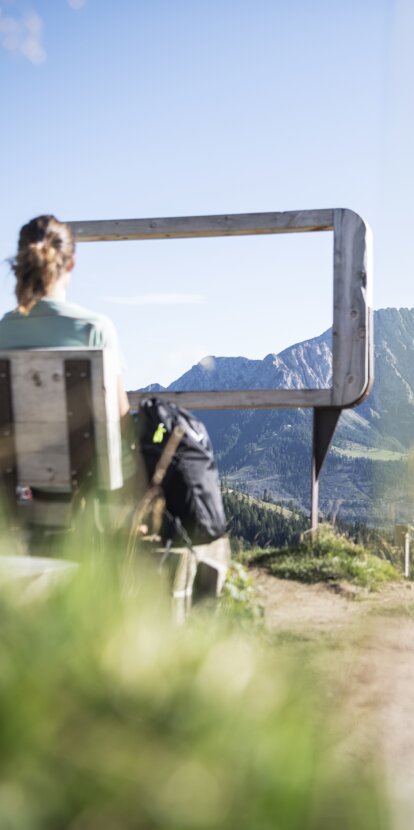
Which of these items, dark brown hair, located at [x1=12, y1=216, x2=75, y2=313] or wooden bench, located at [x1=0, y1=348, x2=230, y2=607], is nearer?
wooden bench, located at [x1=0, y1=348, x2=230, y2=607]

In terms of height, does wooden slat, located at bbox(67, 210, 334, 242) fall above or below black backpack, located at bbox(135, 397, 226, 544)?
above

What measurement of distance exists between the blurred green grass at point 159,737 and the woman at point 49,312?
202 cm

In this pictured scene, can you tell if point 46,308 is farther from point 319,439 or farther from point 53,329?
point 319,439

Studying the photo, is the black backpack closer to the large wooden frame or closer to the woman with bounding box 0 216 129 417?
the woman with bounding box 0 216 129 417

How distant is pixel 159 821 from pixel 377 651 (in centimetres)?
337

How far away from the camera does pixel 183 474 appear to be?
342 centimetres

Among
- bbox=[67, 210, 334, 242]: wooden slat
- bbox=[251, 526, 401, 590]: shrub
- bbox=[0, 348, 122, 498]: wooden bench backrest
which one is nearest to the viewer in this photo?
bbox=[0, 348, 122, 498]: wooden bench backrest

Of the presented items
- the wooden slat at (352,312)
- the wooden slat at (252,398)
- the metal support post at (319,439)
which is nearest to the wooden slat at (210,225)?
the wooden slat at (352,312)

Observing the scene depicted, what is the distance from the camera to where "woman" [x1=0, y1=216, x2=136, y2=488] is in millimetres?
3471

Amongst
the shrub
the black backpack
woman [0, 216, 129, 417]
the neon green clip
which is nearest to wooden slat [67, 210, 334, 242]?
woman [0, 216, 129, 417]

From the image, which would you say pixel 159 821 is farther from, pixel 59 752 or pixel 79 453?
pixel 79 453

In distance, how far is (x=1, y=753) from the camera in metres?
1.22

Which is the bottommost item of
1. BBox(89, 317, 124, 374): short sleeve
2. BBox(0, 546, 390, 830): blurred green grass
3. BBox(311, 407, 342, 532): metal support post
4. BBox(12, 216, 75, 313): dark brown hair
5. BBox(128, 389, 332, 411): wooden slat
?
BBox(311, 407, 342, 532): metal support post

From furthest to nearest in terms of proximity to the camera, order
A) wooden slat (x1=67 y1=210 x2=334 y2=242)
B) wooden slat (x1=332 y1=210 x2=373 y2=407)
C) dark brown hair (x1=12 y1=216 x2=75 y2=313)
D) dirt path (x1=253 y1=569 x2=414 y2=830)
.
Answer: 1. wooden slat (x1=67 y1=210 x2=334 y2=242)
2. wooden slat (x1=332 y1=210 x2=373 y2=407)
3. dark brown hair (x1=12 y1=216 x2=75 y2=313)
4. dirt path (x1=253 y1=569 x2=414 y2=830)
